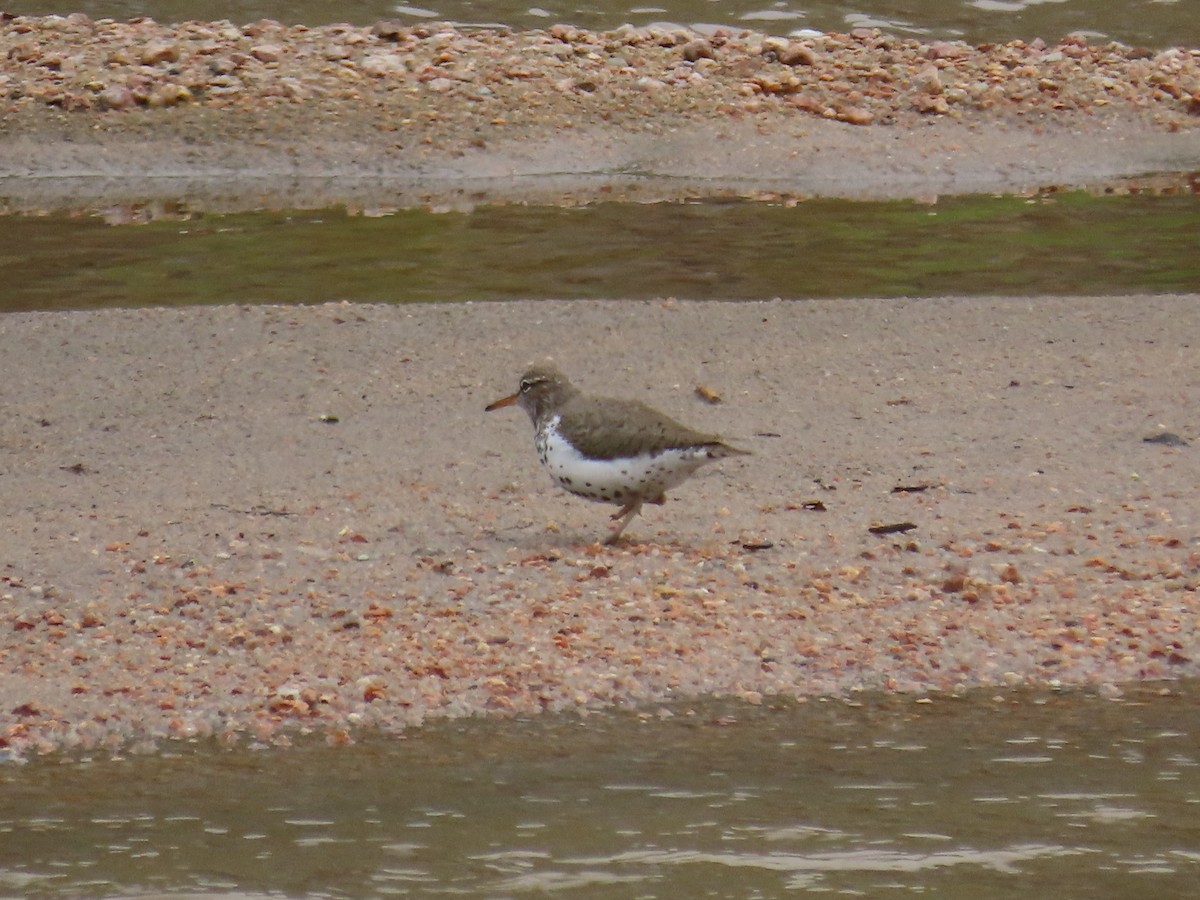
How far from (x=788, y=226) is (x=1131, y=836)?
11770 mm

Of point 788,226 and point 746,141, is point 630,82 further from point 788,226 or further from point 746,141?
point 788,226

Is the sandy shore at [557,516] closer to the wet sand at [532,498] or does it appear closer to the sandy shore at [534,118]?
the wet sand at [532,498]

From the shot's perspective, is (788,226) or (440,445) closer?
(440,445)

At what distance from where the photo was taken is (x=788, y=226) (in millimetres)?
16875

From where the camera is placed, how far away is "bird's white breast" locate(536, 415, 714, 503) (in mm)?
7996

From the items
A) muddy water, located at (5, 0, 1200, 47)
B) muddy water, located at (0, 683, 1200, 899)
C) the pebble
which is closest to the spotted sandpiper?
muddy water, located at (0, 683, 1200, 899)

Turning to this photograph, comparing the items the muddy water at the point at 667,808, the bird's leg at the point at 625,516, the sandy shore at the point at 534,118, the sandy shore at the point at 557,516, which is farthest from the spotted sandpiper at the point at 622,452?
the sandy shore at the point at 534,118

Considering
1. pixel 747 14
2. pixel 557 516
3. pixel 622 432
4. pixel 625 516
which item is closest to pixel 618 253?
pixel 557 516

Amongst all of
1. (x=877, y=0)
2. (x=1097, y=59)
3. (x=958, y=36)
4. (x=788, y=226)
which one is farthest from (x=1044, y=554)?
(x=877, y=0)

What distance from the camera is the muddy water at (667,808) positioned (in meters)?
5.22

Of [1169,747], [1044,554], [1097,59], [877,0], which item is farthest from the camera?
[877,0]

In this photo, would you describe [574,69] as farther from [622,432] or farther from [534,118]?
[622,432]

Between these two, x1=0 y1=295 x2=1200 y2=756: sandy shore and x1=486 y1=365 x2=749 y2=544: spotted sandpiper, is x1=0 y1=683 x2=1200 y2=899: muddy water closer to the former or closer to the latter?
x1=0 y1=295 x2=1200 y2=756: sandy shore

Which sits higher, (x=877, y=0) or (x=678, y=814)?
(x=877, y=0)
